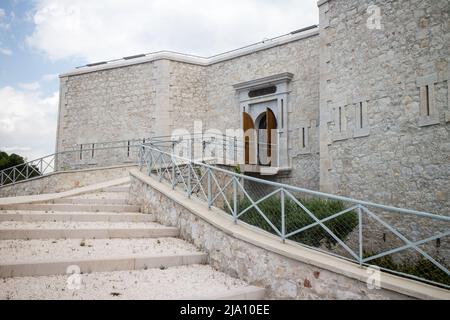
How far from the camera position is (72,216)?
21.5ft

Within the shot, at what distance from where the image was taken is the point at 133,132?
49.3 feet

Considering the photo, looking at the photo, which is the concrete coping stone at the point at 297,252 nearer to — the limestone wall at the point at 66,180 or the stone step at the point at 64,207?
the stone step at the point at 64,207

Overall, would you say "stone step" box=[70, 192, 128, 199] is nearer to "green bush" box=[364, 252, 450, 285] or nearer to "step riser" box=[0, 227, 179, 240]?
"step riser" box=[0, 227, 179, 240]

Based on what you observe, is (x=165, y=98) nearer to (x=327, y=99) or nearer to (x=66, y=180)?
(x=66, y=180)

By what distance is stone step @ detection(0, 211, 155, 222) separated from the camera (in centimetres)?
627

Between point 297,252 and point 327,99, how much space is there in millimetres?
6186

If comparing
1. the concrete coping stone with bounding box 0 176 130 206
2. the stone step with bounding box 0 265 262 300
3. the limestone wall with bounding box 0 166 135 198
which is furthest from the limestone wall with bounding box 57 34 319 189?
the stone step with bounding box 0 265 262 300

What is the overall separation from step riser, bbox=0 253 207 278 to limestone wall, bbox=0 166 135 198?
8.62 metres

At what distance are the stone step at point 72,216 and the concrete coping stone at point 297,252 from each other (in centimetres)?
74

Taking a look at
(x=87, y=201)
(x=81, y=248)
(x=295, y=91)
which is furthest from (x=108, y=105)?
(x=81, y=248)

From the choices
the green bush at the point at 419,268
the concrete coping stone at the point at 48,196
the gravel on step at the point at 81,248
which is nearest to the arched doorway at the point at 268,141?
the concrete coping stone at the point at 48,196

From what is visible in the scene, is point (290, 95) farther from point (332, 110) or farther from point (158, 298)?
point (158, 298)

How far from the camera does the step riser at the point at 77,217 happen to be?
20.5ft
